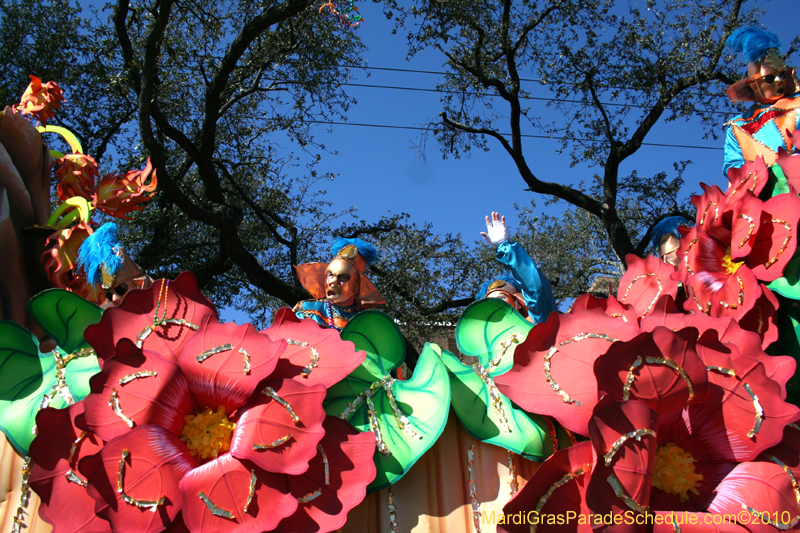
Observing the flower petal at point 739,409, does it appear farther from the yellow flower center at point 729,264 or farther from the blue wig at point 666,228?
the blue wig at point 666,228

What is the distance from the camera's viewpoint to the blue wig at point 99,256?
2498 mm

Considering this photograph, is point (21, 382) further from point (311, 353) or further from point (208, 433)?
point (311, 353)

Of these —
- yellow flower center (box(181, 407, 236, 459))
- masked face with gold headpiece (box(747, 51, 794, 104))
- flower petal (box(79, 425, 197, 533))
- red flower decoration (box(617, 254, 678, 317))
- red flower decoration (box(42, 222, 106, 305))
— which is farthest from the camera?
red flower decoration (box(42, 222, 106, 305))

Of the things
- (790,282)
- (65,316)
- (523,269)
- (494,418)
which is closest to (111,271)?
(65,316)

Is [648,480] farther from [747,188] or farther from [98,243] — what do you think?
[98,243]

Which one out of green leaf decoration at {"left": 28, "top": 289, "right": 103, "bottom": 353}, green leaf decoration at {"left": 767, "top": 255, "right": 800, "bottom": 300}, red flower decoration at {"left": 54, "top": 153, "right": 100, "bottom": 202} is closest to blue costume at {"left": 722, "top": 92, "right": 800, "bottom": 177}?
green leaf decoration at {"left": 767, "top": 255, "right": 800, "bottom": 300}

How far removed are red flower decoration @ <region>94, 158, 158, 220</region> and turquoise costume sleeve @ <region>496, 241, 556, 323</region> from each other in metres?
2.04

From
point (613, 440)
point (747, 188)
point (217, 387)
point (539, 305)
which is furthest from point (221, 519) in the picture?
point (539, 305)

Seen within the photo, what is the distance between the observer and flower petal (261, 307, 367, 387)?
157 cm

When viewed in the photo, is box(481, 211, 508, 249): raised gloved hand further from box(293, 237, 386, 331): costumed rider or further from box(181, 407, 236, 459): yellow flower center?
box(181, 407, 236, 459): yellow flower center

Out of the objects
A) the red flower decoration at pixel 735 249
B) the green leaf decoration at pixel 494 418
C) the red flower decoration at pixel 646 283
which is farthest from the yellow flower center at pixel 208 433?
the red flower decoration at pixel 735 249

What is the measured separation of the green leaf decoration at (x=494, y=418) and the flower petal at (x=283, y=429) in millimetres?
429

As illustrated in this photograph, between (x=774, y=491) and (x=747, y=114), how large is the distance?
177 centimetres

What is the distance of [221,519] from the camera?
4.46 ft
